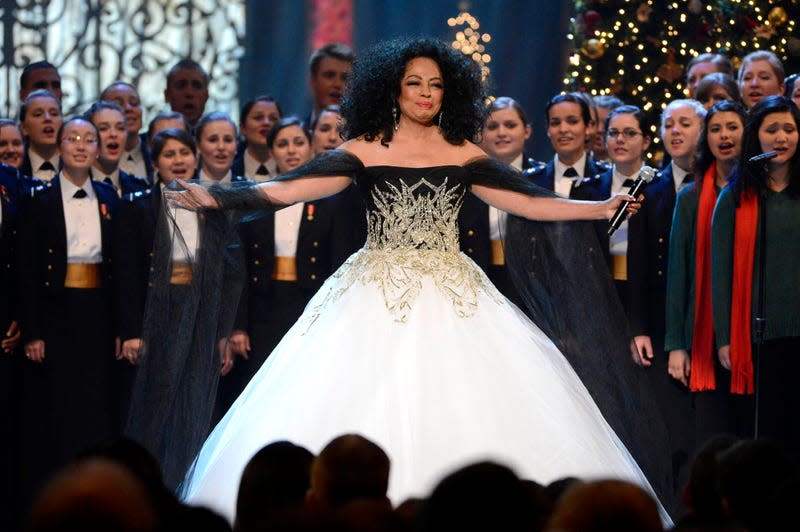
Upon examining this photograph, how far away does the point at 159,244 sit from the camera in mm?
5055

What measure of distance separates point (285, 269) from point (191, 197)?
6.20ft

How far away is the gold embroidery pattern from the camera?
16.7ft

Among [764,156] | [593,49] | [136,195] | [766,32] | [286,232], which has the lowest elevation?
[286,232]

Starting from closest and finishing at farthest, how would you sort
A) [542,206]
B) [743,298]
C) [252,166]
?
1. [542,206]
2. [743,298]
3. [252,166]

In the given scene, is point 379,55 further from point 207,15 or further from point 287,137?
point 207,15

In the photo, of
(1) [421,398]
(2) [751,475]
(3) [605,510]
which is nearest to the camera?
(3) [605,510]

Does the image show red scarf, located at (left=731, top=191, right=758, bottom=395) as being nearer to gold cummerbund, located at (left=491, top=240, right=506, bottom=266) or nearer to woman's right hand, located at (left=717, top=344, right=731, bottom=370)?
woman's right hand, located at (left=717, top=344, right=731, bottom=370)

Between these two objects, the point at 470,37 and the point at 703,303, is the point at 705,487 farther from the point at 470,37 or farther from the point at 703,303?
the point at 470,37

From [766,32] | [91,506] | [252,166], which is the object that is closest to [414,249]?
[91,506]

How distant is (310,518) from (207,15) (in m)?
7.77

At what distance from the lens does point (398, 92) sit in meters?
5.39

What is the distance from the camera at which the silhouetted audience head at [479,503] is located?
262cm

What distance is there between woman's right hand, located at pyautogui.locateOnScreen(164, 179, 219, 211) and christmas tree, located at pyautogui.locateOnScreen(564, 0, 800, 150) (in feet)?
14.5

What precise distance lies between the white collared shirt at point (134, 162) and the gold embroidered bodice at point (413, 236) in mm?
3037
